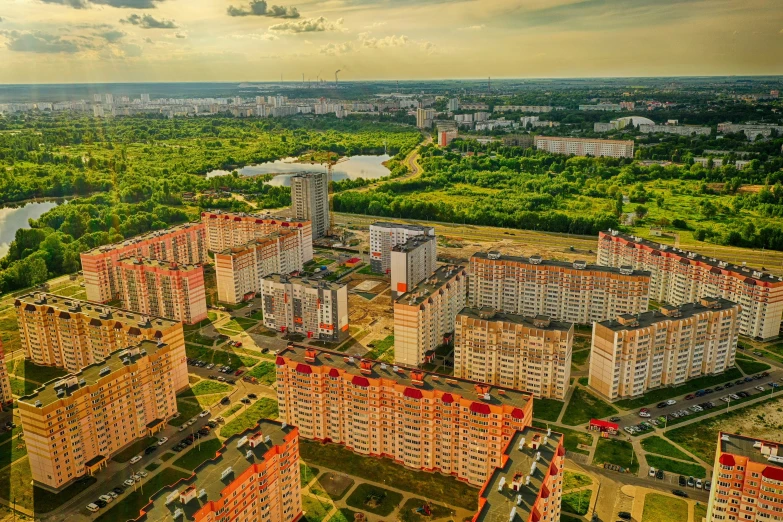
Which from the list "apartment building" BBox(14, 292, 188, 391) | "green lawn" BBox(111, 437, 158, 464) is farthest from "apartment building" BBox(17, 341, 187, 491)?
"apartment building" BBox(14, 292, 188, 391)

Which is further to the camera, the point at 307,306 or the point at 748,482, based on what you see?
the point at 307,306

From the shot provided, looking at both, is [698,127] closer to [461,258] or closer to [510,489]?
[461,258]

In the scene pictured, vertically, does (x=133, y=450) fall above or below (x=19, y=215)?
below

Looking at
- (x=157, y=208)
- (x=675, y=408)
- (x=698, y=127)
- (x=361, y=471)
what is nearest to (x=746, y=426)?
(x=675, y=408)

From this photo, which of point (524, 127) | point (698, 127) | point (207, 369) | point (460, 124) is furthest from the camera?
point (460, 124)

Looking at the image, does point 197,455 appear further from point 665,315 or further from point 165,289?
point 665,315

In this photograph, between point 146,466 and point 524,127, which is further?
point 524,127

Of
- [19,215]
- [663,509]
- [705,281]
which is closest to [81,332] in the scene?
[663,509]
